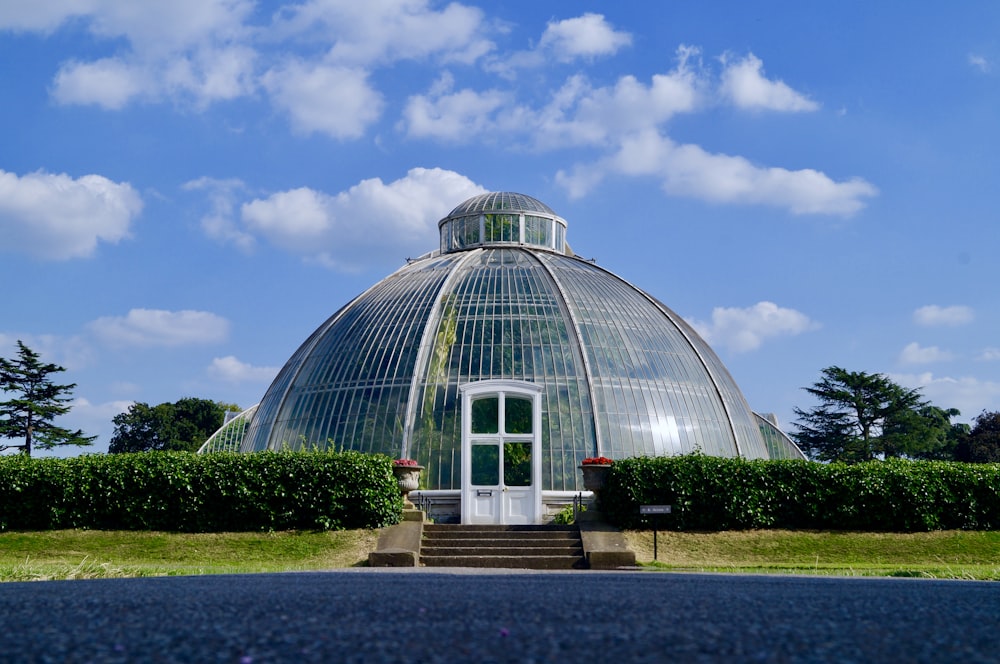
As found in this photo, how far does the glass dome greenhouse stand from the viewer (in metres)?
27.5

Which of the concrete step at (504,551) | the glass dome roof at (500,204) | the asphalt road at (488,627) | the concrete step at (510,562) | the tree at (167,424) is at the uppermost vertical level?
the glass dome roof at (500,204)

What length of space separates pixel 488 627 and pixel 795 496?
68.3ft

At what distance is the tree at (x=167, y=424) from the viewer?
248 feet

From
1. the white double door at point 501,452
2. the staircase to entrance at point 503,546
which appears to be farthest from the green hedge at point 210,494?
the white double door at point 501,452

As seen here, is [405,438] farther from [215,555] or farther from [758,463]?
[758,463]

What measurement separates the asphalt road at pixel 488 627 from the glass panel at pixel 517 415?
1987cm

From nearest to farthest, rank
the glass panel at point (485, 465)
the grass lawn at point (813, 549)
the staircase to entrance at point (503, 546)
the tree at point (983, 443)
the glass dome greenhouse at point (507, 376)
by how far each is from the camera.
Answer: the grass lawn at point (813, 549), the staircase to entrance at point (503, 546), the glass panel at point (485, 465), the glass dome greenhouse at point (507, 376), the tree at point (983, 443)

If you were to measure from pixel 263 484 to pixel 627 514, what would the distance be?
9115 millimetres

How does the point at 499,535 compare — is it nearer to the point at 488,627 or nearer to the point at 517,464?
the point at 517,464

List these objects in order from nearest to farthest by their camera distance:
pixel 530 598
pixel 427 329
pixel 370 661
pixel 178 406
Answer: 1. pixel 370 661
2. pixel 530 598
3. pixel 427 329
4. pixel 178 406

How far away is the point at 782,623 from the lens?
5.25 meters

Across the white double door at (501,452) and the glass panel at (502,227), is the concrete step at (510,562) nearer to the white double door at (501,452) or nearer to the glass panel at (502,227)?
the white double door at (501,452)

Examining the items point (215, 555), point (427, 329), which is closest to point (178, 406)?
point (427, 329)

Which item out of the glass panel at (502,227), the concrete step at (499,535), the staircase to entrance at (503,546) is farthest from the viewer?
the glass panel at (502,227)
